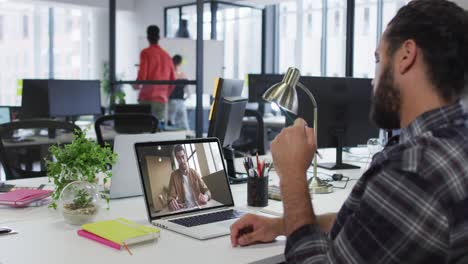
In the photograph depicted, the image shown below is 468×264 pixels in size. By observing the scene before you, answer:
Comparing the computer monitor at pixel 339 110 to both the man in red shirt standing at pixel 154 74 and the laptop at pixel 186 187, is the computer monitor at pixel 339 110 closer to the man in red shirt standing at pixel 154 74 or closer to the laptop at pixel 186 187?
the laptop at pixel 186 187

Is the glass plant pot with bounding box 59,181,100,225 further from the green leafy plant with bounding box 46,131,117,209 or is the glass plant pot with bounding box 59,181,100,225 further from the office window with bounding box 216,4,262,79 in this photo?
the office window with bounding box 216,4,262,79

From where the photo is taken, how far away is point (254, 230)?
4.72 ft

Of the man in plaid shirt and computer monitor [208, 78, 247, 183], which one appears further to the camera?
computer monitor [208, 78, 247, 183]

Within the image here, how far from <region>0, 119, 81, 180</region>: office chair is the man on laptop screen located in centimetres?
61

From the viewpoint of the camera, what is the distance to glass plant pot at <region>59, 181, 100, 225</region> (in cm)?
158

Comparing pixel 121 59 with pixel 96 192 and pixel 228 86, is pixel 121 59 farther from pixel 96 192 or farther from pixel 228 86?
pixel 96 192

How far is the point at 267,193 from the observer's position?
1.88m

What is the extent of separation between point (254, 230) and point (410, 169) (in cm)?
57

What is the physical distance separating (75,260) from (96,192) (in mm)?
380

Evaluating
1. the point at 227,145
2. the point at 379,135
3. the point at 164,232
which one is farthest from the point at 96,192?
the point at 379,135

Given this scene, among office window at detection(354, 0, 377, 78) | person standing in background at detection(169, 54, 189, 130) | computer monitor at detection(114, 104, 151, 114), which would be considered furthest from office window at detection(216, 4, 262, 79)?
computer monitor at detection(114, 104, 151, 114)

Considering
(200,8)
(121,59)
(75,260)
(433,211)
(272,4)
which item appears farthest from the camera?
(121,59)

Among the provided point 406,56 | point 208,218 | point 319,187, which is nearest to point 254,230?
point 208,218

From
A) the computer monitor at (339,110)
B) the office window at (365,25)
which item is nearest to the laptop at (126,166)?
the computer monitor at (339,110)
